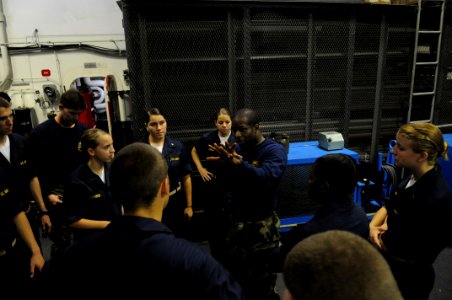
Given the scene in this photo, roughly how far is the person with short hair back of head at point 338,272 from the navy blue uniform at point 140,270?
287mm

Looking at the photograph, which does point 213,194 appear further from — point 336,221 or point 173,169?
point 336,221

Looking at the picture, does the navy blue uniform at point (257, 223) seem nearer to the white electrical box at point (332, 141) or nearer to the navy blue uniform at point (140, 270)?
the navy blue uniform at point (140, 270)

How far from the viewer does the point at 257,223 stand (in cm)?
221

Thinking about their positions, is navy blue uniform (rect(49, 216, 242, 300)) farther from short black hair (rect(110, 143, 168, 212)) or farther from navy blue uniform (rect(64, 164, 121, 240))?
navy blue uniform (rect(64, 164, 121, 240))

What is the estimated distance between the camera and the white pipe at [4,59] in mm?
5008

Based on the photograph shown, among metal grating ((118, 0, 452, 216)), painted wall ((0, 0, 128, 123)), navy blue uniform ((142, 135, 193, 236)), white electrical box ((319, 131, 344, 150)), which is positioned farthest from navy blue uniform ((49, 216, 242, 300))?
painted wall ((0, 0, 128, 123))

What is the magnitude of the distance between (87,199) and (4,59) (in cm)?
440

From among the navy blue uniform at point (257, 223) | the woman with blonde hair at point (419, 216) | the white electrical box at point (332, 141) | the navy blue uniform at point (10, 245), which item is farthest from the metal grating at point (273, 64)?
the woman with blonde hair at point (419, 216)

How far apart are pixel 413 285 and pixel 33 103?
5.52 meters

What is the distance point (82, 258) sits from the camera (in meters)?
0.99

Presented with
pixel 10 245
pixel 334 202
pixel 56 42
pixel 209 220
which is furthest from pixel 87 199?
pixel 56 42

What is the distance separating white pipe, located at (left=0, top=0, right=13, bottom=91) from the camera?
501cm

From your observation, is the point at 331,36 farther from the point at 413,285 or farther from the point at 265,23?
the point at 413,285

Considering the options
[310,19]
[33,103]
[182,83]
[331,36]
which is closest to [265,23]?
[310,19]
